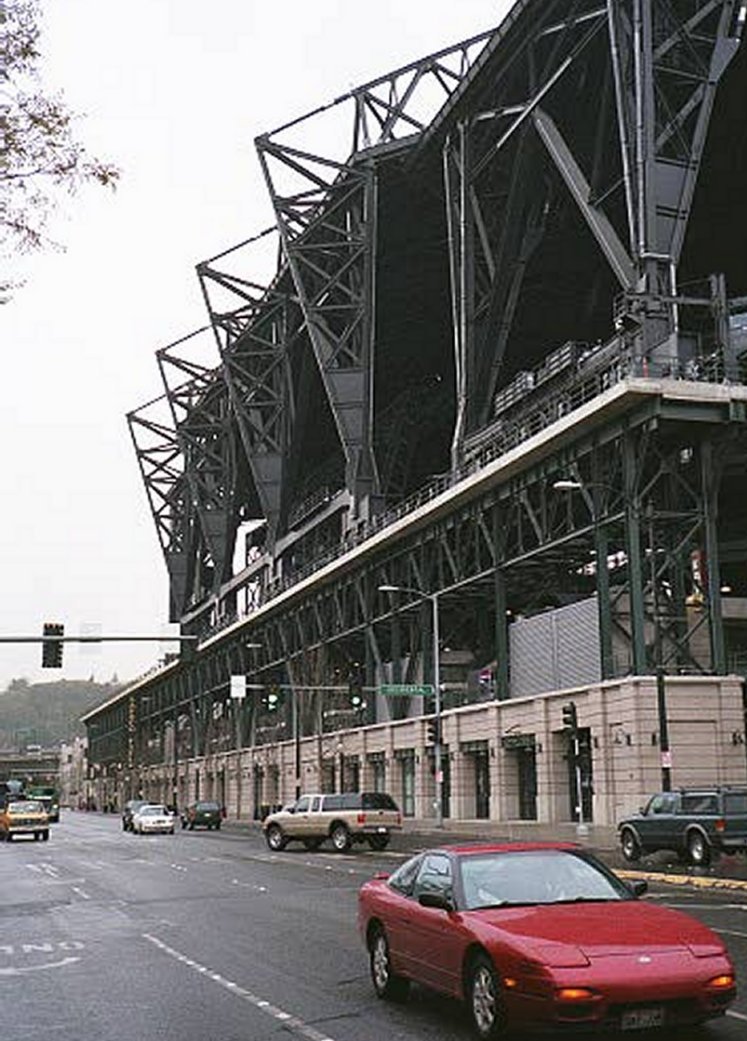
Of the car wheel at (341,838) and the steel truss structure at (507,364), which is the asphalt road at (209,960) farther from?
the steel truss structure at (507,364)

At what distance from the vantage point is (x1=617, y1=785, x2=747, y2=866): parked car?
2914 centimetres

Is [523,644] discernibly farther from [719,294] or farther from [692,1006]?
[692,1006]

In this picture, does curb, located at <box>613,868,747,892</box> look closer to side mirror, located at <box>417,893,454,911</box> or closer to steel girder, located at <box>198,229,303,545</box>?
side mirror, located at <box>417,893,454,911</box>

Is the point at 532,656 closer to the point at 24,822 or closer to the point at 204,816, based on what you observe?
the point at 24,822

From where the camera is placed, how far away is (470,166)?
60812mm

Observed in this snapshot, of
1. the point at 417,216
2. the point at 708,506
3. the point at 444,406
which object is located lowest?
the point at 708,506

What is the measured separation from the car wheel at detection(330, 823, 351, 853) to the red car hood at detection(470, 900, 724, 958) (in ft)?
104

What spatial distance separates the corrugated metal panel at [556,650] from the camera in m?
46.6

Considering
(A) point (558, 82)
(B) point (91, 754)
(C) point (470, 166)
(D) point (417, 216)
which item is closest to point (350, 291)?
(D) point (417, 216)

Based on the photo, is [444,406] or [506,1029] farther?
[444,406]

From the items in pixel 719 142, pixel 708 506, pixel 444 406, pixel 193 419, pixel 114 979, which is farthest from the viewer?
pixel 193 419

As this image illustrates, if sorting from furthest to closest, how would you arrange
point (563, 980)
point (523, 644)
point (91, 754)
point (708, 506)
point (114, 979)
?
point (91, 754)
point (523, 644)
point (708, 506)
point (114, 979)
point (563, 980)

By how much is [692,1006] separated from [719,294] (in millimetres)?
40136

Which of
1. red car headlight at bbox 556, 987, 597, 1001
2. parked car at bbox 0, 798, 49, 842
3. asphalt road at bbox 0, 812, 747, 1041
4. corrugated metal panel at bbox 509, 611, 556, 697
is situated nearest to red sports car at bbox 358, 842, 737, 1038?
red car headlight at bbox 556, 987, 597, 1001
